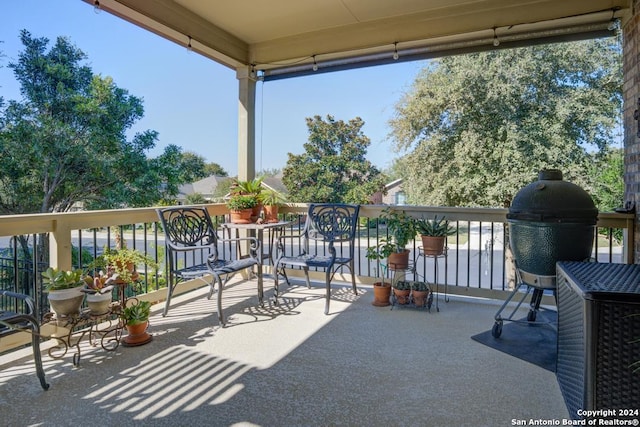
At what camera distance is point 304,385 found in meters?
2.01

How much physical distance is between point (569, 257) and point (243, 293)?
2822 millimetres

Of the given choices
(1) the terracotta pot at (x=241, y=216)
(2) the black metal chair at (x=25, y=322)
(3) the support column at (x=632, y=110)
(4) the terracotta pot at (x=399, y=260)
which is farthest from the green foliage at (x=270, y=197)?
(3) the support column at (x=632, y=110)

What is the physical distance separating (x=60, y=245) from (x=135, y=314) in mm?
681

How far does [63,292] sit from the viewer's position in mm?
2229

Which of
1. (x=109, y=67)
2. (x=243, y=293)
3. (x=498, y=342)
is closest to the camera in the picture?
(x=498, y=342)

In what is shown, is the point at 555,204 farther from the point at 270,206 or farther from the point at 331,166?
the point at 331,166

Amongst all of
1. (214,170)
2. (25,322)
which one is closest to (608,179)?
(25,322)

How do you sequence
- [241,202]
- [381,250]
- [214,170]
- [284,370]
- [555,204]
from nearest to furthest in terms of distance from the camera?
1. [284,370]
2. [555,204]
3. [381,250]
4. [241,202]
5. [214,170]

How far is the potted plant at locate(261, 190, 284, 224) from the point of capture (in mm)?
3885

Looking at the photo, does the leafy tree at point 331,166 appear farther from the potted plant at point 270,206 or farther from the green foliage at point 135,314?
the green foliage at point 135,314

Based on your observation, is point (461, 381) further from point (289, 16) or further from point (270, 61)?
point (270, 61)

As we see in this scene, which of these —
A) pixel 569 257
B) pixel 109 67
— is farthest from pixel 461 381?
pixel 109 67

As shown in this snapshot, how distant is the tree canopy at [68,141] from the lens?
26.9ft

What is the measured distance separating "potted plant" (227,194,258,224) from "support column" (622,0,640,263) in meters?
3.15
